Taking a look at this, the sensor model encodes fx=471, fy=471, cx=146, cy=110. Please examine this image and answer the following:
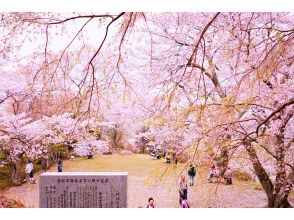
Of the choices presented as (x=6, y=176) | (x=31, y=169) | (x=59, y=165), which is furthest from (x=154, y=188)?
(x=6, y=176)

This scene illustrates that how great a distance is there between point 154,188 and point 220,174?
26.0 inches

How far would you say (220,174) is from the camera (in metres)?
4.56

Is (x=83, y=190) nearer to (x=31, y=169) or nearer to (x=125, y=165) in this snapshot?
(x=125, y=165)

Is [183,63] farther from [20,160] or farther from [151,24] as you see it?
[20,160]

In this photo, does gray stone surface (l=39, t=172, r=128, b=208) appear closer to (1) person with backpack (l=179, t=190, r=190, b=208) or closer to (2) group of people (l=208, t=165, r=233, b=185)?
(1) person with backpack (l=179, t=190, r=190, b=208)

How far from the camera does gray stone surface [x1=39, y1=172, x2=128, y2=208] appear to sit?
4.37 m

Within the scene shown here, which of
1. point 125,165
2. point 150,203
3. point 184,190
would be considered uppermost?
point 125,165

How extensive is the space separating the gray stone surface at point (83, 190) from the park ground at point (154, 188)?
0.16 metres

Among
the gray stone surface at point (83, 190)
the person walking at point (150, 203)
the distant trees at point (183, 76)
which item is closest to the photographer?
the gray stone surface at point (83, 190)

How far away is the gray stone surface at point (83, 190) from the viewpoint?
437 centimetres

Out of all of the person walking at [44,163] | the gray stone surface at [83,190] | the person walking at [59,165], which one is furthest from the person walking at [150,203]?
the person walking at [44,163]

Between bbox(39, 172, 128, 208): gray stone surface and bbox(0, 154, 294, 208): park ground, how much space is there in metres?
0.16

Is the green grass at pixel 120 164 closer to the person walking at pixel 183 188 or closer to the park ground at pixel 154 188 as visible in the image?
the park ground at pixel 154 188
